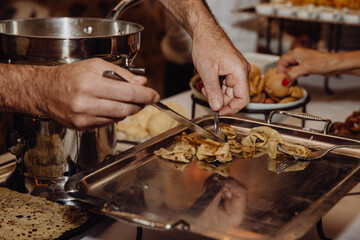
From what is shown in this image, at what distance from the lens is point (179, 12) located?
123 centimetres

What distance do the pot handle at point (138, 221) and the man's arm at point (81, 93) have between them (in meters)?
0.13

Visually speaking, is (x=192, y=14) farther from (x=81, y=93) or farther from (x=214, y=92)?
(x=81, y=93)

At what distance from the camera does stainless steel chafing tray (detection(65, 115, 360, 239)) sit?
0.62 meters

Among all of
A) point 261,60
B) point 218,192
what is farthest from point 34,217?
point 261,60

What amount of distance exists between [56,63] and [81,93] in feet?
0.76

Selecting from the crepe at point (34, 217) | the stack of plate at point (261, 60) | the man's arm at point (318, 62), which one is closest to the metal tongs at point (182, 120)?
the crepe at point (34, 217)

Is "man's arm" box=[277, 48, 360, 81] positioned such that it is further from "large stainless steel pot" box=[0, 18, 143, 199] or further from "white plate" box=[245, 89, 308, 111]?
"large stainless steel pot" box=[0, 18, 143, 199]

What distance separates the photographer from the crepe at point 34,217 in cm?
82

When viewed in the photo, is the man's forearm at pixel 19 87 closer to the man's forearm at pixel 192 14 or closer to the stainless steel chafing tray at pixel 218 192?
the stainless steel chafing tray at pixel 218 192

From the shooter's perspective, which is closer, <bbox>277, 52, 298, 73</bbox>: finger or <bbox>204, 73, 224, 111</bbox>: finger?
<bbox>204, 73, 224, 111</bbox>: finger

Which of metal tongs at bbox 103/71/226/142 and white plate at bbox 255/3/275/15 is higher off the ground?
white plate at bbox 255/3/275/15

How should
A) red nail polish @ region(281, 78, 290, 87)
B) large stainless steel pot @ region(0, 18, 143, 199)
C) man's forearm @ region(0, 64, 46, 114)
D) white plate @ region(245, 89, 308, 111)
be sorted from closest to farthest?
man's forearm @ region(0, 64, 46, 114), large stainless steel pot @ region(0, 18, 143, 199), white plate @ region(245, 89, 308, 111), red nail polish @ region(281, 78, 290, 87)

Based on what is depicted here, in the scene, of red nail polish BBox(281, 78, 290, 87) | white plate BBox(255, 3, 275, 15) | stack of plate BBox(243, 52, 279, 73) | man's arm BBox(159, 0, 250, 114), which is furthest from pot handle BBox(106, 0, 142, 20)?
white plate BBox(255, 3, 275, 15)

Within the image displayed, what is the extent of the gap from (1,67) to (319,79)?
5.47ft
